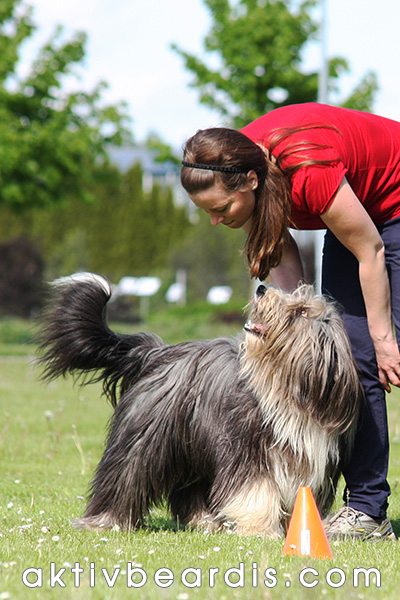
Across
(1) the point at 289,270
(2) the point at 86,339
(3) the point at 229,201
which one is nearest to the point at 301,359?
(1) the point at 289,270

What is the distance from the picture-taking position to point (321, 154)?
11.1 ft

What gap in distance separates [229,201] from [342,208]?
0.50m

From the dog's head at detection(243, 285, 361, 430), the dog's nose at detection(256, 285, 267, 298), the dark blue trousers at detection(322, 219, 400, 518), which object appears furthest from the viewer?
the dark blue trousers at detection(322, 219, 400, 518)

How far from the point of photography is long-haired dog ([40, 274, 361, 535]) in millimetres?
3703

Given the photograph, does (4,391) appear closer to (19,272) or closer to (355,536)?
(355,536)

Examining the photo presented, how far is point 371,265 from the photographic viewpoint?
3.57 m

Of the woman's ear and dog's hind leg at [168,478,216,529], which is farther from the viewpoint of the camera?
dog's hind leg at [168,478,216,529]

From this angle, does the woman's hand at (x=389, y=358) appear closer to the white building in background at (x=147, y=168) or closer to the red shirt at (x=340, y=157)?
the red shirt at (x=340, y=157)

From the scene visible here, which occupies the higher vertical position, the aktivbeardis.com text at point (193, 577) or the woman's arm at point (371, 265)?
the woman's arm at point (371, 265)

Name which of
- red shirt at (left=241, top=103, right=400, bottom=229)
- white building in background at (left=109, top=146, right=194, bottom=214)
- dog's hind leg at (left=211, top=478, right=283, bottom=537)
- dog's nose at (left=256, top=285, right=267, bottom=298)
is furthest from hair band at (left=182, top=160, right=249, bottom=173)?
white building in background at (left=109, top=146, right=194, bottom=214)

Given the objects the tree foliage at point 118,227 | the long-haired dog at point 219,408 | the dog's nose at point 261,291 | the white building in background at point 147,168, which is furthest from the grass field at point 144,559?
the white building in background at point 147,168

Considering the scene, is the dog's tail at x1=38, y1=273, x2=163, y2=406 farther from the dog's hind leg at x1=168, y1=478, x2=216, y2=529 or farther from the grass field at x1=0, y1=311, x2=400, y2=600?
the grass field at x1=0, y1=311, x2=400, y2=600

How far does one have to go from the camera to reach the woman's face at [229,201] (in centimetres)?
352

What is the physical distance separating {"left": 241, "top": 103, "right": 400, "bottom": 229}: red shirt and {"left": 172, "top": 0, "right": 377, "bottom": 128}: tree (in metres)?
14.2
